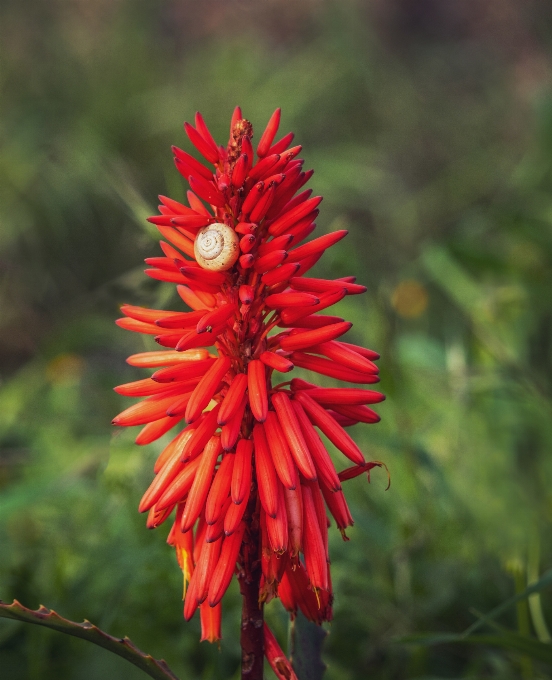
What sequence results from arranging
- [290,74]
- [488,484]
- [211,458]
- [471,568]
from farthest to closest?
[290,74], [488,484], [471,568], [211,458]

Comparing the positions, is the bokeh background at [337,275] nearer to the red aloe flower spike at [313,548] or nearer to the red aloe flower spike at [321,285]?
the red aloe flower spike at [313,548]

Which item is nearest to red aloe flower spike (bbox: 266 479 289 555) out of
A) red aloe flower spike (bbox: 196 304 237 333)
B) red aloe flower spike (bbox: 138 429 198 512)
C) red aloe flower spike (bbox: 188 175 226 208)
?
red aloe flower spike (bbox: 138 429 198 512)

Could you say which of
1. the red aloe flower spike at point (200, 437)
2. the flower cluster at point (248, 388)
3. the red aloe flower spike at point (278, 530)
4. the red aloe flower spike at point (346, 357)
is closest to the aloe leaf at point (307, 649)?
the flower cluster at point (248, 388)

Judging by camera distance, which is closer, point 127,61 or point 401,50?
point 127,61

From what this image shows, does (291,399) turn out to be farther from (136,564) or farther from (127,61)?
(127,61)

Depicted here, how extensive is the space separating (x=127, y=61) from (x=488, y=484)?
7.73m

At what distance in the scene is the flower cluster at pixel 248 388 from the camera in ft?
4.49

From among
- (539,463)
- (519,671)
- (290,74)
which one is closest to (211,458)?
(519,671)

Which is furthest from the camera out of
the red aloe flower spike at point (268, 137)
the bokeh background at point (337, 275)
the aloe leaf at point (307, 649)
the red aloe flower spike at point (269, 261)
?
the bokeh background at point (337, 275)

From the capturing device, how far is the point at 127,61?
909cm

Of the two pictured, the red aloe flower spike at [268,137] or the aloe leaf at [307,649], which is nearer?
the red aloe flower spike at [268,137]

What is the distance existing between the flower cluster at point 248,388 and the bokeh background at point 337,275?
83 cm

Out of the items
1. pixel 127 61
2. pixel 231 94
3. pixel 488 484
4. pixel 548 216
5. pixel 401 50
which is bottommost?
pixel 488 484

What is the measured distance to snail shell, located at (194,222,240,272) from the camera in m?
1.37
